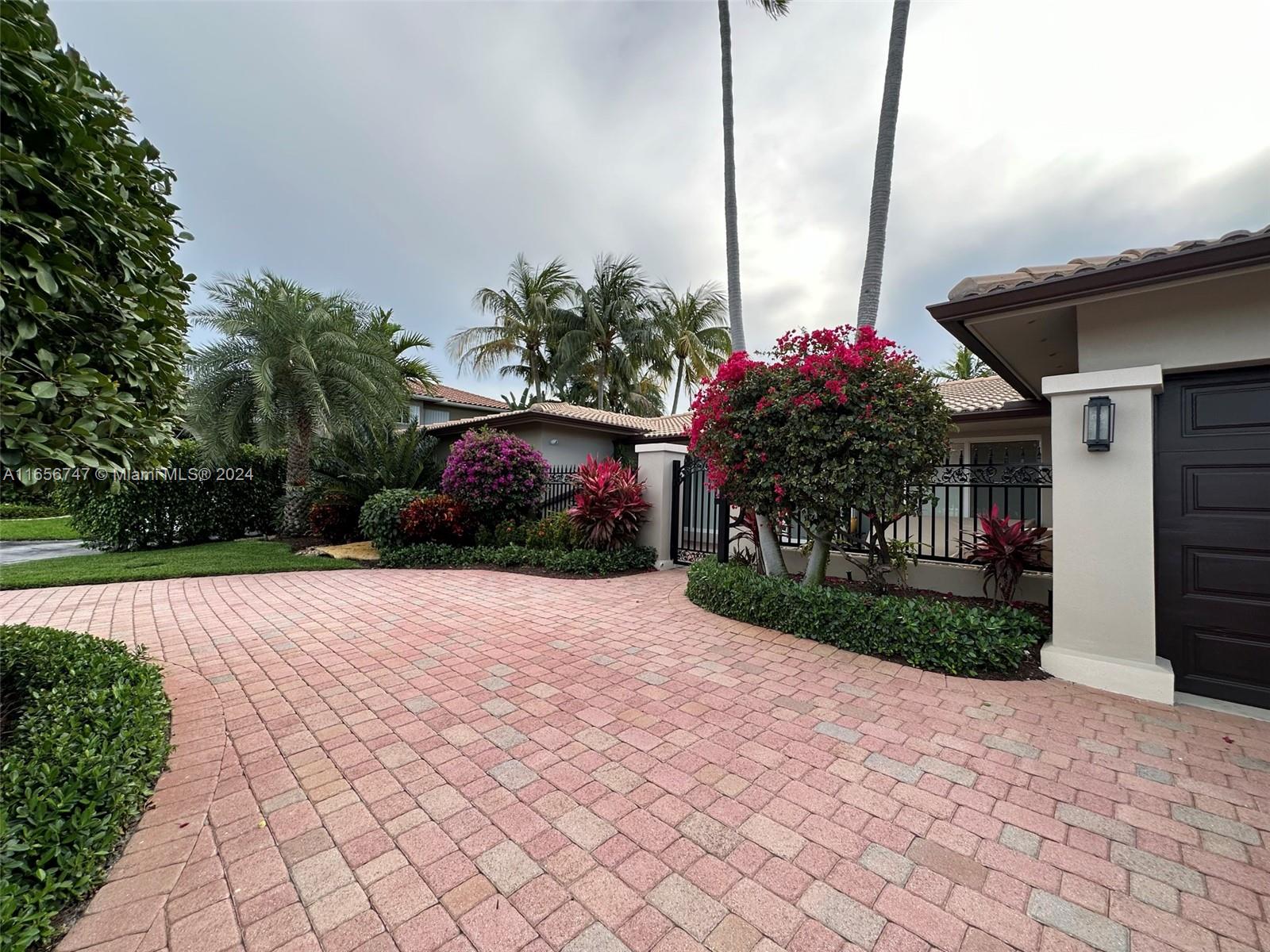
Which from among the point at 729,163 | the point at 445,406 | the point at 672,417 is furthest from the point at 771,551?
the point at 445,406

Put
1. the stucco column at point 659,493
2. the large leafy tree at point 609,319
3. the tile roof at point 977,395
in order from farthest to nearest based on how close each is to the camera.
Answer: the large leafy tree at point 609,319, the stucco column at point 659,493, the tile roof at point 977,395

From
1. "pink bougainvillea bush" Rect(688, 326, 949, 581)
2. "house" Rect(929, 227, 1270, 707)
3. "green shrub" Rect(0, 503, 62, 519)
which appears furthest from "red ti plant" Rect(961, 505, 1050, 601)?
"green shrub" Rect(0, 503, 62, 519)

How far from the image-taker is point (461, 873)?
203 cm

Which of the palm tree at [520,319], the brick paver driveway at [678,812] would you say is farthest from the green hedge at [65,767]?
the palm tree at [520,319]

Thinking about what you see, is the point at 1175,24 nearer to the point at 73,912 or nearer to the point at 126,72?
the point at 126,72

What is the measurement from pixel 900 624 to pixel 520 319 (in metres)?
19.6

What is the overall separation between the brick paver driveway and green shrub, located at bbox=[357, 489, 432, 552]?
5.57 metres

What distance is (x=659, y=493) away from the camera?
9242 mm

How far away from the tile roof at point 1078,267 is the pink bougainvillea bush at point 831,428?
0.97 m

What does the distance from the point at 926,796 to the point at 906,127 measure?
1115 centimetres

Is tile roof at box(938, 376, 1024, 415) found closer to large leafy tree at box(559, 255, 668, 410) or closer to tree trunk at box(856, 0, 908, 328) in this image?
tree trunk at box(856, 0, 908, 328)

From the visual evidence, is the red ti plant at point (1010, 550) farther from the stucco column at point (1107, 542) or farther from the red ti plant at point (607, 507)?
the red ti plant at point (607, 507)

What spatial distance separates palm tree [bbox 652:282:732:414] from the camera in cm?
2112

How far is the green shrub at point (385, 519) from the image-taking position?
10.0 m
